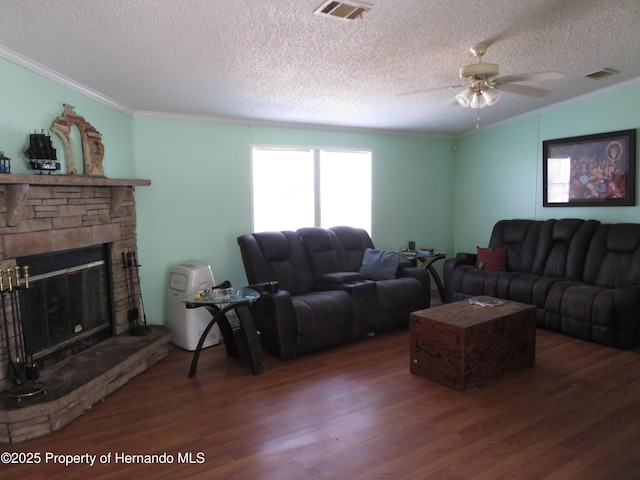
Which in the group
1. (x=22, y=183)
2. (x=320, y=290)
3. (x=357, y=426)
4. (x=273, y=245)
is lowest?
(x=357, y=426)

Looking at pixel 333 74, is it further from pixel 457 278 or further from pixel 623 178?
pixel 623 178

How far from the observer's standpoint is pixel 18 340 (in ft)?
8.87

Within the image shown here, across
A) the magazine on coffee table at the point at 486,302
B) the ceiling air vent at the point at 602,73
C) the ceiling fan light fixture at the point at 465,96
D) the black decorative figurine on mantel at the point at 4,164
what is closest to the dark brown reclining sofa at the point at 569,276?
the magazine on coffee table at the point at 486,302

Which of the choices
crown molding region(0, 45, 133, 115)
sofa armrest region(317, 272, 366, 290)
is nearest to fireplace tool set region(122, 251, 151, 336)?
crown molding region(0, 45, 133, 115)

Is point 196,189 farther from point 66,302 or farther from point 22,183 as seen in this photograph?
point 22,183

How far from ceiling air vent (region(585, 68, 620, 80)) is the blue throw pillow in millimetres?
2509

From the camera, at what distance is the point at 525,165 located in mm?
5379

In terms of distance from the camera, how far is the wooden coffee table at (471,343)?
9.91ft

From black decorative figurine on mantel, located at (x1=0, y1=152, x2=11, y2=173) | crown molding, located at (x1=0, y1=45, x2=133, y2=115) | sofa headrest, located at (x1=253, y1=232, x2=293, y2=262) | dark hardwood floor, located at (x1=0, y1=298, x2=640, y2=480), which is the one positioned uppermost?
crown molding, located at (x1=0, y1=45, x2=133, y2=115)

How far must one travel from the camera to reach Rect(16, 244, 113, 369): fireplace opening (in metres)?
2.95

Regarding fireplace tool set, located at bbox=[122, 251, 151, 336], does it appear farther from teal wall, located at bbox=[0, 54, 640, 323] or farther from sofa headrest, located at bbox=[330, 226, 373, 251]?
sofa headrest, located at bbox=[330, 226, 373, 251]

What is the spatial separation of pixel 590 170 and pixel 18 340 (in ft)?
18.0

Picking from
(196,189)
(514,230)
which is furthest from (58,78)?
(514,230)

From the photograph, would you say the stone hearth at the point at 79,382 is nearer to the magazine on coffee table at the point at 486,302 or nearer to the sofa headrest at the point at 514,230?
the magazine on coffee table at the point at 486,302
